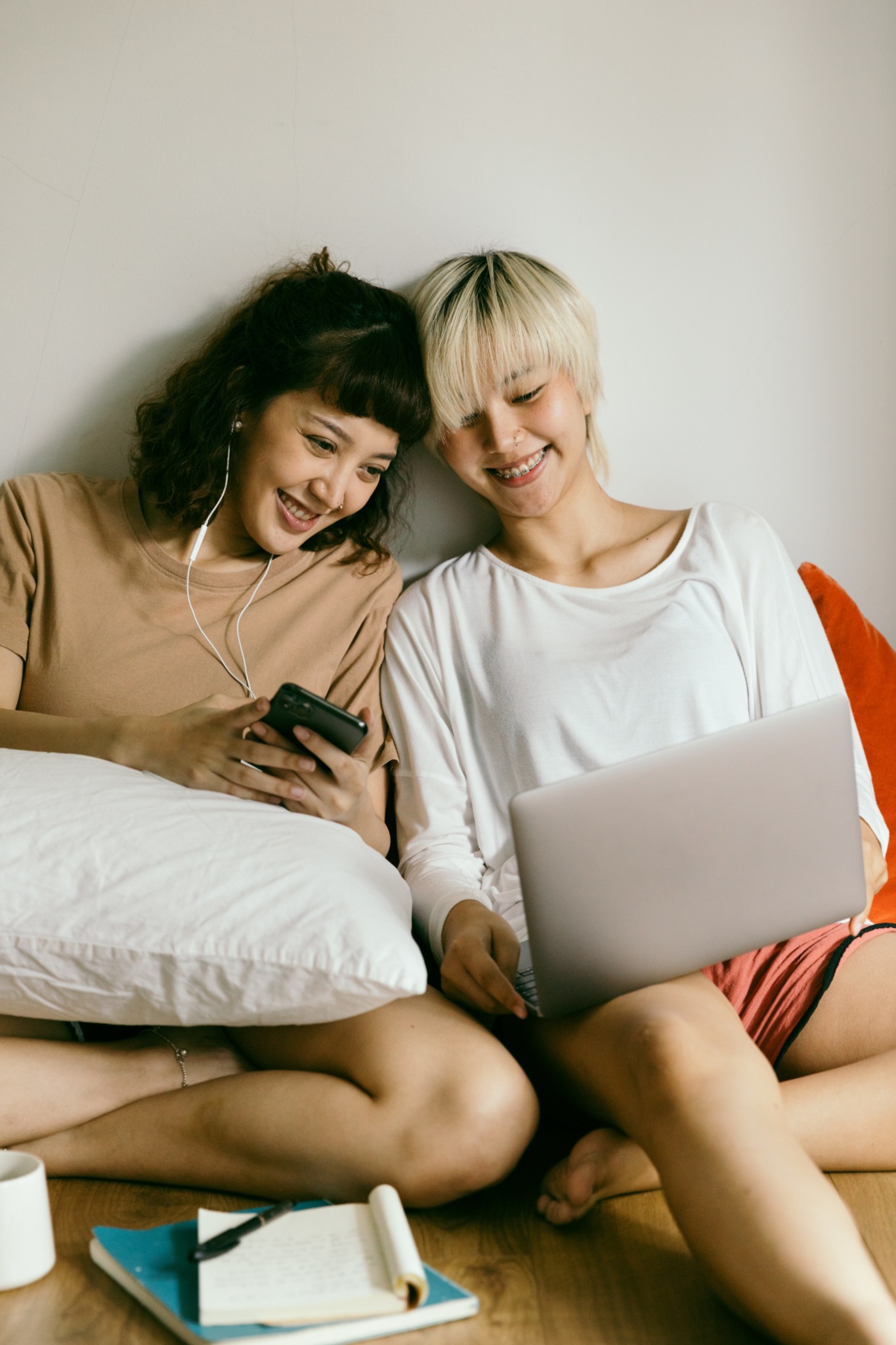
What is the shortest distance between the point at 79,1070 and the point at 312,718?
46cm

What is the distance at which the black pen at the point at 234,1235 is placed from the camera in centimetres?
85

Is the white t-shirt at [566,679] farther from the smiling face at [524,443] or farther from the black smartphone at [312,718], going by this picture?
the black smartphone at [312,718]

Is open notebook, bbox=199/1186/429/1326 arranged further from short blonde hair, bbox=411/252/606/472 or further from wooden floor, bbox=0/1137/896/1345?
short blonde hair, bbox=411/252/606/472

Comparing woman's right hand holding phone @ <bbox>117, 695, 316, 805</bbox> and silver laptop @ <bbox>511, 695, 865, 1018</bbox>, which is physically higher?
silver laptop @ <bbox>511, 695, 865, 1018</bbox>

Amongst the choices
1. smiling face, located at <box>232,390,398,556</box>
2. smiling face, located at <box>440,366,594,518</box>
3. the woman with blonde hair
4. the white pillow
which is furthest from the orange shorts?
smiling face, located at <box>232,390,398,556</box>

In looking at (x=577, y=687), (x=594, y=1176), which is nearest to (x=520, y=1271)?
(x=594, y=1176)

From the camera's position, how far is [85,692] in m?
1.36

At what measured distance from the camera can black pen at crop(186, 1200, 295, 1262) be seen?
0.85 meters

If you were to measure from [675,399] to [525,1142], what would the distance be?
112 cm

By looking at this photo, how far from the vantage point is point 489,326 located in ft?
4.62

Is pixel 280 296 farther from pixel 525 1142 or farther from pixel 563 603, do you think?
pixel 525 1142

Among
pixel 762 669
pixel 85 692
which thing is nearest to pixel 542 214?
pixel 762 669

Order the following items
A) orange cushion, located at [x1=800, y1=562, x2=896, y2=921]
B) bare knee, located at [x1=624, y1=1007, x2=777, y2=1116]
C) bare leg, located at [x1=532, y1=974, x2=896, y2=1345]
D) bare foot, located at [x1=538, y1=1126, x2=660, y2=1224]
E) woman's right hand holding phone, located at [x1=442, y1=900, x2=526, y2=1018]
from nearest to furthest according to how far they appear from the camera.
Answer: bare leg, located at [x1=532, y1=974, x2=896, y2=1345] < bare knee, located at [x1=624, y1=1007, x2=777, y2=1116] < bare foot, located at [x1=538, y1=1126, x2=660, y2=1224] < woman's right hand holding phone, located at [x1=442, y1=900, x2=526, y2=1018] < orange cushion, located at [x1=800, y1=562, x2=896, y2=921]

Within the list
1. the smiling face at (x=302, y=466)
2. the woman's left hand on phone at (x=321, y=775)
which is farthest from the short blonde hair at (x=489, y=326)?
the woman's left hand on phone at (x=321, y=775)
